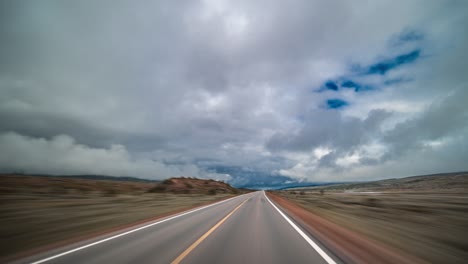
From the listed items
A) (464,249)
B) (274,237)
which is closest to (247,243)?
(274,237)

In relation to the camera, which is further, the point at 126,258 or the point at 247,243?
the point at 247,243

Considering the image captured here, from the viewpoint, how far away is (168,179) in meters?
105

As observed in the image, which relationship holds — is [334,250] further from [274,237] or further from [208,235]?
[208,235]

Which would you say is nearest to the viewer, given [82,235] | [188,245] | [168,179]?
[188,245]

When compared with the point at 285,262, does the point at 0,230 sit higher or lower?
lower

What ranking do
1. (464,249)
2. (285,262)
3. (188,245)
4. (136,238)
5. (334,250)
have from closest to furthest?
(285,262) → (334,250) → (188,245) → (464,249) → (136,238)

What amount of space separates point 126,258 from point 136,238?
2.56m

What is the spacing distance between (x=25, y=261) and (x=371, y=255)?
29.6 ft

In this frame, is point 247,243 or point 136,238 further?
point 136,238

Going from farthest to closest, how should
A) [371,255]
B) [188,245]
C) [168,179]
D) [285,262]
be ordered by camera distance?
[168,179]
[188,245]
[371,255]
[285,262]

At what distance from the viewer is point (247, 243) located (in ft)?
23.4

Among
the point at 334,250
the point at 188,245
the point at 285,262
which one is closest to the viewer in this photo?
the point at 285,262

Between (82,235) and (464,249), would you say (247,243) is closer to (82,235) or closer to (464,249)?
(82,235)

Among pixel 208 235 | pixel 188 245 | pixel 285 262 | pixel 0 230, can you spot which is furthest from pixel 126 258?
pixel 0 230
